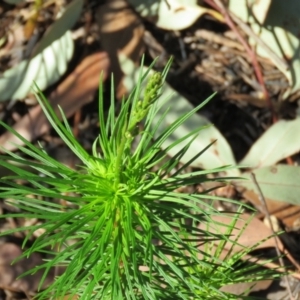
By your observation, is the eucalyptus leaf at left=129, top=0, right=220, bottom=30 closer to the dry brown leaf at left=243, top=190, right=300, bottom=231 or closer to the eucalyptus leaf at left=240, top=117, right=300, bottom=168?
the eucalyptus leaf at left=240, top=117, right=300, bottom=168

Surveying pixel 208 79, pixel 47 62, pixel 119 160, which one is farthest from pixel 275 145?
pixel 119 160

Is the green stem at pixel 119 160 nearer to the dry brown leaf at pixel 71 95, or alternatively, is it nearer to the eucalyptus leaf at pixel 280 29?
the dry brown leaf at pixel 71 95

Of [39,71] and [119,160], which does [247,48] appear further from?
[119,160]

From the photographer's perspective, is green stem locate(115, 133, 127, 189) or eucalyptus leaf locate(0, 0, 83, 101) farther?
eucalyptus leaf locate(0, 0, 83, 101)

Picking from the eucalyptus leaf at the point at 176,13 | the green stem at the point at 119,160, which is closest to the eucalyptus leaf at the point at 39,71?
the eucalyptus leaf at the point at 176,13

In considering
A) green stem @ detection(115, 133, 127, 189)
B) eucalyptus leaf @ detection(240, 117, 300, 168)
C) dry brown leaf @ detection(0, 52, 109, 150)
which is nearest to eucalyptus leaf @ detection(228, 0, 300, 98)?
eucalyptus leaf @ detection(240, 117, 300, 168)

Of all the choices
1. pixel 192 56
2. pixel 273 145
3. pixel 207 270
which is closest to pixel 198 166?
pixel 273 145
